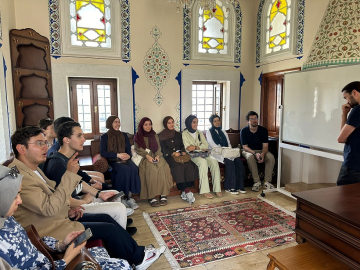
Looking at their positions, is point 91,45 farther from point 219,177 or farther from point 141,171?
point 219,177

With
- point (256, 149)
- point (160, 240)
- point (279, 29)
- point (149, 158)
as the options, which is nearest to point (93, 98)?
point (149, 158)

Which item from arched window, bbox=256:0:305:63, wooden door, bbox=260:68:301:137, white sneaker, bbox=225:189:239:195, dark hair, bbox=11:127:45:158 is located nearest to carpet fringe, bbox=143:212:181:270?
white sneaker, bbox=225:189:239:195

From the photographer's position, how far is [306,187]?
3.73m

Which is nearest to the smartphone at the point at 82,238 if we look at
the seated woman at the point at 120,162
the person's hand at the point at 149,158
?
the seated woman at the point at 120,162

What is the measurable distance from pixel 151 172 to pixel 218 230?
1.27 m

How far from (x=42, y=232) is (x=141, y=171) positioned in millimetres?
2147

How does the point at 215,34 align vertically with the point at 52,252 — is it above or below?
above

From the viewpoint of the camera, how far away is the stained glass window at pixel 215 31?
485cm

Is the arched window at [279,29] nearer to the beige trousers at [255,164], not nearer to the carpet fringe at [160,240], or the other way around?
the beige trousers at [255,164]

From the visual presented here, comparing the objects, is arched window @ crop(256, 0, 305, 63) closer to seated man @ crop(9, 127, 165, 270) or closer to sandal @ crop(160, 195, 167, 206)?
sandal @ crop(160, 195, 167, 206)

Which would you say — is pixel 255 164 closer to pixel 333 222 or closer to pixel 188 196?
pixel 188 196

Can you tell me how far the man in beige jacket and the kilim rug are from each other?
1.11 m

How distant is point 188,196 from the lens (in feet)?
12.3

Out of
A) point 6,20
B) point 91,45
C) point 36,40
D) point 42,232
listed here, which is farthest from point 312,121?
point 6,20
